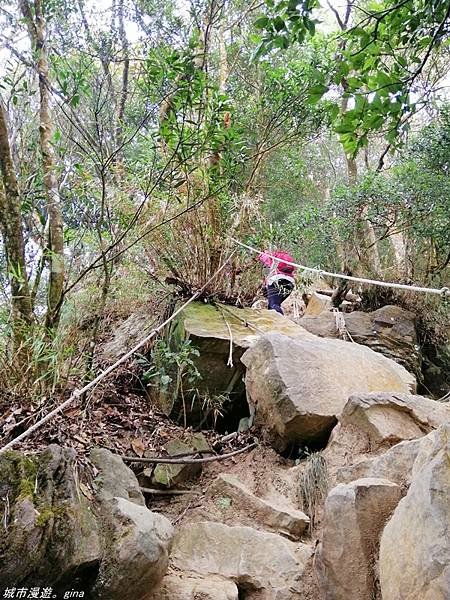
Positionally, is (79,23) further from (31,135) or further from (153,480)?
(153,480)

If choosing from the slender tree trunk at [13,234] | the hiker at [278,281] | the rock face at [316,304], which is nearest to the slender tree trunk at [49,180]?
the slender tree trunk at [13,234]

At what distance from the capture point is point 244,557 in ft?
6.93

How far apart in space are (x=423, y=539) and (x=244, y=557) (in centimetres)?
99

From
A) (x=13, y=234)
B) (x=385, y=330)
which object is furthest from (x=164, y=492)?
(x=385, y=330)

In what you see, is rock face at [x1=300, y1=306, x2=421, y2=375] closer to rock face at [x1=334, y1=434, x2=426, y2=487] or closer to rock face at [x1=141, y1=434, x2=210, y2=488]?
rock face at [x1=141, y1=434, x2=210, y2=488]

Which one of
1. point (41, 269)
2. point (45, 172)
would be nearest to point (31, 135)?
point (45, 172)

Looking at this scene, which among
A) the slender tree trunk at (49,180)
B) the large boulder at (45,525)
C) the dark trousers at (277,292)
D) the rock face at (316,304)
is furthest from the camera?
the rock face at (316,304)

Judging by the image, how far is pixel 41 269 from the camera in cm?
251

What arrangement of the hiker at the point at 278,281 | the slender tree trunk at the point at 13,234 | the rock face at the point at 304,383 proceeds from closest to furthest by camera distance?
the slender tree trunk at the point at 13,234, the rock face at the point at 304,383, the hiker at the point at 278,281

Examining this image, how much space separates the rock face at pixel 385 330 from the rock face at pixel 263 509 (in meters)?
2.68

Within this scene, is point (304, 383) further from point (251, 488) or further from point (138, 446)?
point (138, 446)

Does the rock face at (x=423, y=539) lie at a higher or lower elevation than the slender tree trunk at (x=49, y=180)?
lower

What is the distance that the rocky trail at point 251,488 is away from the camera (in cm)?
151

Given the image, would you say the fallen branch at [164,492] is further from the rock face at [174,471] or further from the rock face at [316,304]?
the rock face at [316,304]
